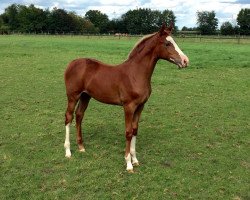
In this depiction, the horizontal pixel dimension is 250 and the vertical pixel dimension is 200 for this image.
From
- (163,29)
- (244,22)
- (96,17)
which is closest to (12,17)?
(96,17)

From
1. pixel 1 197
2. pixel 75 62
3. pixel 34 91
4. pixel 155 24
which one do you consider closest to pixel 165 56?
pixel 75 62

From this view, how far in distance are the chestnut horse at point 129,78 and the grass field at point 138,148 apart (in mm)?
575

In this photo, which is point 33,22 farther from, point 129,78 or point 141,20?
point 129,78

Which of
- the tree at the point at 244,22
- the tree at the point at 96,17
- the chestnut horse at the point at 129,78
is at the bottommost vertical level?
the chestnut horse at the point at 129,78

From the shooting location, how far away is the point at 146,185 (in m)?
5.81

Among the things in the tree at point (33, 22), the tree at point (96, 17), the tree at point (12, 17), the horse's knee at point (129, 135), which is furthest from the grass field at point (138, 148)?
the tree at point (96, 17)

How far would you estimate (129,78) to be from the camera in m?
6.44

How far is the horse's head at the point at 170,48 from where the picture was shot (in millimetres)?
6090

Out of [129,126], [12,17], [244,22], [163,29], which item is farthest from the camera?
[12,17]

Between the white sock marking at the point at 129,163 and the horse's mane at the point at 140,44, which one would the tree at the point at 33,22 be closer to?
the horse's mane at the point at 140,44

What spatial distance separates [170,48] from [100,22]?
420 ft

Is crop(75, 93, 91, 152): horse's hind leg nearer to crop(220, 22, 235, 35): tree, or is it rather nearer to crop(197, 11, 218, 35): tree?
crop(220, 22, 235, 35): tree

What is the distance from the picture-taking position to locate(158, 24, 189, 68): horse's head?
609cm

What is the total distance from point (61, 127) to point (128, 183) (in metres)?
3.54
